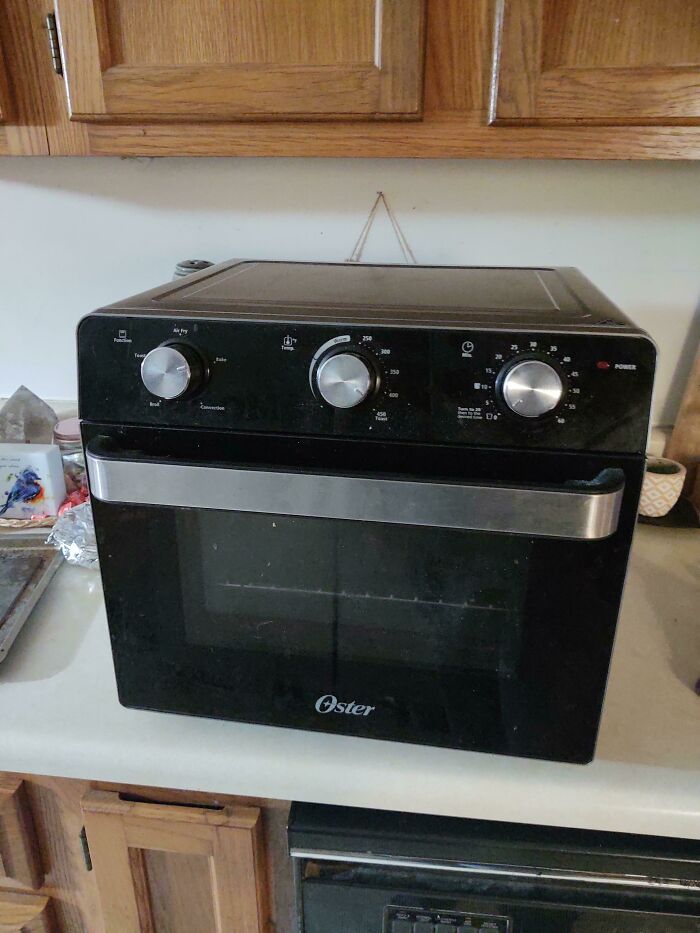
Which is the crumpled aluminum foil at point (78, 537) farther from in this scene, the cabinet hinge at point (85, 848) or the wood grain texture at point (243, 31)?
the wood grain texture at point (243, 31)

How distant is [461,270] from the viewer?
32.7 inches

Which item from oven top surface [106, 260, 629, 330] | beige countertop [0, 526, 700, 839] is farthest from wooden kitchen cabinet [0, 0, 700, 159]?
beige countertop [0, 526, 700, 839]

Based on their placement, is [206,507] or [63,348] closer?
[206,507]

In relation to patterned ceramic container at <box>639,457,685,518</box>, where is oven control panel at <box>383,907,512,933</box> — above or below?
below

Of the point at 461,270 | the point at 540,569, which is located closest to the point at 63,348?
the point at 461,270

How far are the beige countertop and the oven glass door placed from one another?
3 centimetres

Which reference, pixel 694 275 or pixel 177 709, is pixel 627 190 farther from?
pixel 177 709

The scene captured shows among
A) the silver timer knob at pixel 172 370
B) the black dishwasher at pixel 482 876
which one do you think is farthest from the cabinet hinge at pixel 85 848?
the silver timer knob at pixel 172 370

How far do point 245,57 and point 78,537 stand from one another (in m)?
0.60

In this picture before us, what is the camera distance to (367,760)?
0.62m

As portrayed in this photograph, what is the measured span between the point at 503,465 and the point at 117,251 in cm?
84

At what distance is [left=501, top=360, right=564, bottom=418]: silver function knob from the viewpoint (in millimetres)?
480

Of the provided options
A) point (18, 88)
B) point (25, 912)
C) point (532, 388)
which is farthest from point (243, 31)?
point (25, 912)

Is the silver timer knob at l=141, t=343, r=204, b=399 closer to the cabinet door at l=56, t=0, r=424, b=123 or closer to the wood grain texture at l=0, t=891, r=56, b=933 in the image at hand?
the cabinet door at l=56, t=0, r=424, b=123
